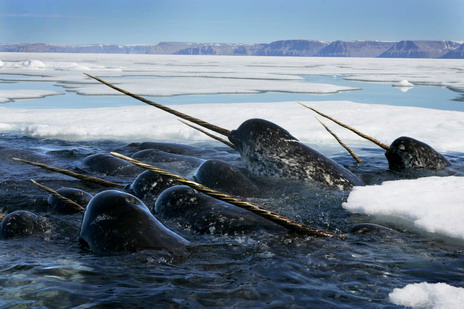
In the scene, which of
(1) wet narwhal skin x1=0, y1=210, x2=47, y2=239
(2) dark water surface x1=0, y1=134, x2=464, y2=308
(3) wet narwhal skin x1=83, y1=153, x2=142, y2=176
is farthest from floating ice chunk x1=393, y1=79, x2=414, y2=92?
(1) wet narwhal skin x1=0, y1=210, x2=47, y2=239

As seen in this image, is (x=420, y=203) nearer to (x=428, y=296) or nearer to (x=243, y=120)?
(x=428, y=296)

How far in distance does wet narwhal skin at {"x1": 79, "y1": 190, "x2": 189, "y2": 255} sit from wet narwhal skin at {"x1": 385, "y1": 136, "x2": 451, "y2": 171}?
14.9 ft

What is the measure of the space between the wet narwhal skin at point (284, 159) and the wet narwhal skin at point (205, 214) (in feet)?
5.23

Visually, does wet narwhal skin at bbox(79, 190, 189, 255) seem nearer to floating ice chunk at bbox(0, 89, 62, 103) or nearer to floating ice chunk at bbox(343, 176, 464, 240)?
floating ice chunk at bbox(343, 176, 464, 240)

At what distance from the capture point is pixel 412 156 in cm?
761

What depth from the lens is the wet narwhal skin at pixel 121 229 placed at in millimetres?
3824

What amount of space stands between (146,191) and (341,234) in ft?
7.71

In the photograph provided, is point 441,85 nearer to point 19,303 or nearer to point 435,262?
point 435,262

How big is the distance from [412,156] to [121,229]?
503 centimetres

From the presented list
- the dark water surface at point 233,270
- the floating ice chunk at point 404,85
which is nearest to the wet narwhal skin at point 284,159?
the dark water surface at point 233,270

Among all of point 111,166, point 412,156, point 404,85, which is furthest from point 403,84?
point 111,166

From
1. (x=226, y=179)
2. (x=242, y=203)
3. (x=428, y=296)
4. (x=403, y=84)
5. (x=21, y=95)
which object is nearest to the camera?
(x=428, y=296)

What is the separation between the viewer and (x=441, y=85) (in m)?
28.4

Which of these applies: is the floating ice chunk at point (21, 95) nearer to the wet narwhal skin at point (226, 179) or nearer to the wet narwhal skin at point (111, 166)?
the wet narwhal skin at point (111, 166)
